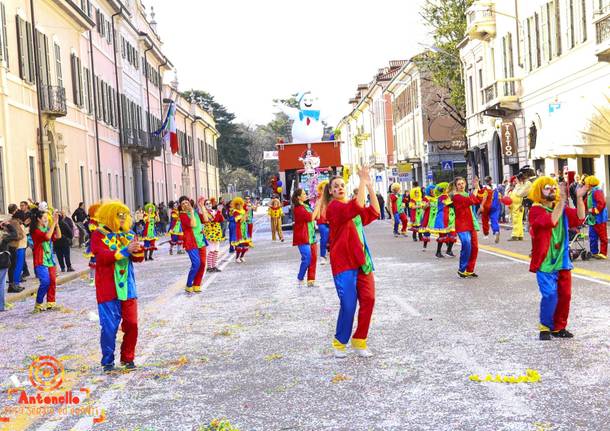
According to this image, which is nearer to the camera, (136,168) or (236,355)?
(236,355)

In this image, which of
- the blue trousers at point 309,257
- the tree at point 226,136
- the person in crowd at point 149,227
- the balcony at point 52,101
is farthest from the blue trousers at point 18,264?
the tree at point 226,136

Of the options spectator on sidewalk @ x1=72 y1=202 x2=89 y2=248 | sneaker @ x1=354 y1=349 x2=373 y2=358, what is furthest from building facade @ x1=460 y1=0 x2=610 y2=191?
spectator on sidewalk @ x1=72 y1=202 x2=89 y2=248

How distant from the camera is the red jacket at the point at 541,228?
8.26 metres

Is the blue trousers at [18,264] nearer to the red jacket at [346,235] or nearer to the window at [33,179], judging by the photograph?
the red jacket at [346,235]

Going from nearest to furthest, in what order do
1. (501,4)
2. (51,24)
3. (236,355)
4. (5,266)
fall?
(236,355) → (5,266) → (51,24) → (501,4)

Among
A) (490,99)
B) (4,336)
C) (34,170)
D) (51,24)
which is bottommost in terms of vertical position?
(4,336)

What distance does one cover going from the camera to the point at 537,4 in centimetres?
3431

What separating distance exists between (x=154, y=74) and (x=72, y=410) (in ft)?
178

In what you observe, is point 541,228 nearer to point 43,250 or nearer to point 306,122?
point 43,250

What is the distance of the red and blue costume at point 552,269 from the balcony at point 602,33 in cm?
1830

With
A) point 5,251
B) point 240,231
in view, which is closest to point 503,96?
point 240,231

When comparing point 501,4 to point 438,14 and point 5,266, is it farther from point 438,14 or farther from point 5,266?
point 5,266

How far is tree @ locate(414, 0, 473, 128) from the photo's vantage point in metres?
47.3

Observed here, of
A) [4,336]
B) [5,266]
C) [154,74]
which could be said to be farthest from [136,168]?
[4,336]
